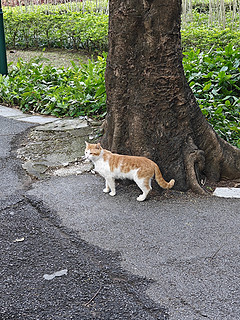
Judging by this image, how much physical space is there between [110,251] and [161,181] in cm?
100

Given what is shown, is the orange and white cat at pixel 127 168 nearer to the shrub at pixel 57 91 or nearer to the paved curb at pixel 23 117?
the shrub at pixel 57 91

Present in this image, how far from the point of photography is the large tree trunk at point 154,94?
12.8 ft

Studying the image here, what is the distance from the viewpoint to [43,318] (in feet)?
8.19

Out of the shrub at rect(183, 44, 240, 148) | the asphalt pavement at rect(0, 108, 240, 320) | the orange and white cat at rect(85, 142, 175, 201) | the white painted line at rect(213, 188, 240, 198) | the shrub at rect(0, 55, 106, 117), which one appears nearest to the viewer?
the asphalt pavement at rect(0, 108, 240, 320)

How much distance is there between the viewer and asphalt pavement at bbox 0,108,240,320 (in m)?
2.60

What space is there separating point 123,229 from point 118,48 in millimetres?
1751

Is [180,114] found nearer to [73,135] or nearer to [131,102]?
[131,102]

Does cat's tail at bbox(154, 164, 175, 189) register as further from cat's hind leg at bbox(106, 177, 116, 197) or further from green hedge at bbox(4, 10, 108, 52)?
green hedge at bbox(4, 10, 108, 52)

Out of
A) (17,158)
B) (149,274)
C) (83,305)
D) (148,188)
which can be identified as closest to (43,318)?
(83,305)

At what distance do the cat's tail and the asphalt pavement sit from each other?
0.13 meters

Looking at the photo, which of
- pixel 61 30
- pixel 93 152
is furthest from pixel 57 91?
pixel 61 30

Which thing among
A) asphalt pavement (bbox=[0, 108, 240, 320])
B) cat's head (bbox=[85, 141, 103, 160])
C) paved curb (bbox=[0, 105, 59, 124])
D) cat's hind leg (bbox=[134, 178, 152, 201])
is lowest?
paved curb (bbox=[0, 105, 59, 124])

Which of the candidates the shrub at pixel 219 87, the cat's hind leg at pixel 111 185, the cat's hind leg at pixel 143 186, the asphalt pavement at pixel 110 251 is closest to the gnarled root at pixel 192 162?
the asphalt pavement at pixel 110 251

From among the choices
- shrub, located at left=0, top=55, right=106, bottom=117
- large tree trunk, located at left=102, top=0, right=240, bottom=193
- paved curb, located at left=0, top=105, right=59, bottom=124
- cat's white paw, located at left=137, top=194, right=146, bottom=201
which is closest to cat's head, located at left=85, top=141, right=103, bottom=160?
large tree trunk, located at left=102, top=0, right=240, bottom=193
